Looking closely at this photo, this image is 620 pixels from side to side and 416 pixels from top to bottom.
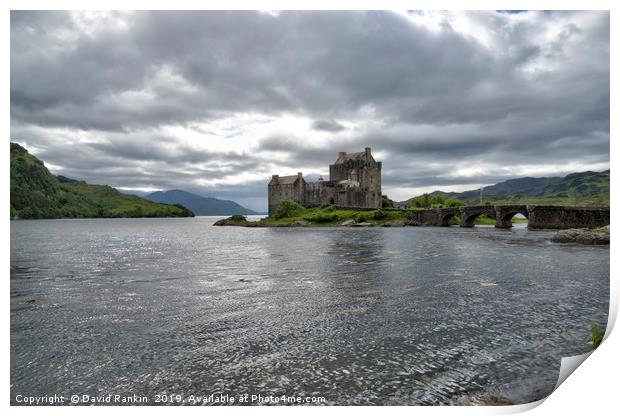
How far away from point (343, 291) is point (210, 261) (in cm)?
1590

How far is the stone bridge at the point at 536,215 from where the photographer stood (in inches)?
2051

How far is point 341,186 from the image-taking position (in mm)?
113500

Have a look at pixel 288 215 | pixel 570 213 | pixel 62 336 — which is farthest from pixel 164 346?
pixel 288 215

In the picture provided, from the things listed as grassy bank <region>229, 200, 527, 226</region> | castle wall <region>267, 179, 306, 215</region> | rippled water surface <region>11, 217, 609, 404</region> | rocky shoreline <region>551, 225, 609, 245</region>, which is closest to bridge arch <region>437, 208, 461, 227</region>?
grassy bank <region>229, 200, 527, 226</region>

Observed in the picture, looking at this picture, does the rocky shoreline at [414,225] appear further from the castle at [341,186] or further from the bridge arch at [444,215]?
the castle at [341,186]

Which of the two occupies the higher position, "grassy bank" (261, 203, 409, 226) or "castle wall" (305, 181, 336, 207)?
"castle wall" (305, 181, 336, 207)

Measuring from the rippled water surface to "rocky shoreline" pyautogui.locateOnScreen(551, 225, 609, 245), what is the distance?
61.9 ft

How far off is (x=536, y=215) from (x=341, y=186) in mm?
57071

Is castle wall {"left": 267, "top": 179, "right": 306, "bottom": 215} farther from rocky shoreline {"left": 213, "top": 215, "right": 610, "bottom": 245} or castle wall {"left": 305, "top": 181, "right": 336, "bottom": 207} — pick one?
rocky shoreline {"left": 213, "top": 215, "right": 610, "bottom": 245}

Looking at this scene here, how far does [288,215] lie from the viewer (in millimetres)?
107000

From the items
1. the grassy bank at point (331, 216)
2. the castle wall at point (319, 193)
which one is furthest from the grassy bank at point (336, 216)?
the castle wall at point (319, 193)

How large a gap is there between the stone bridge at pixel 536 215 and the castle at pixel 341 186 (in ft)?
67.1

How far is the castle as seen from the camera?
110m

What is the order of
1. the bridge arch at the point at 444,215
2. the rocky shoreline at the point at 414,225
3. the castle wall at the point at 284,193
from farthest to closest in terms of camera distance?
the castle wall at the point at 284,193 → the bridge arch at the point at 444,215 → the rocky shoreline at the point at 414,225
